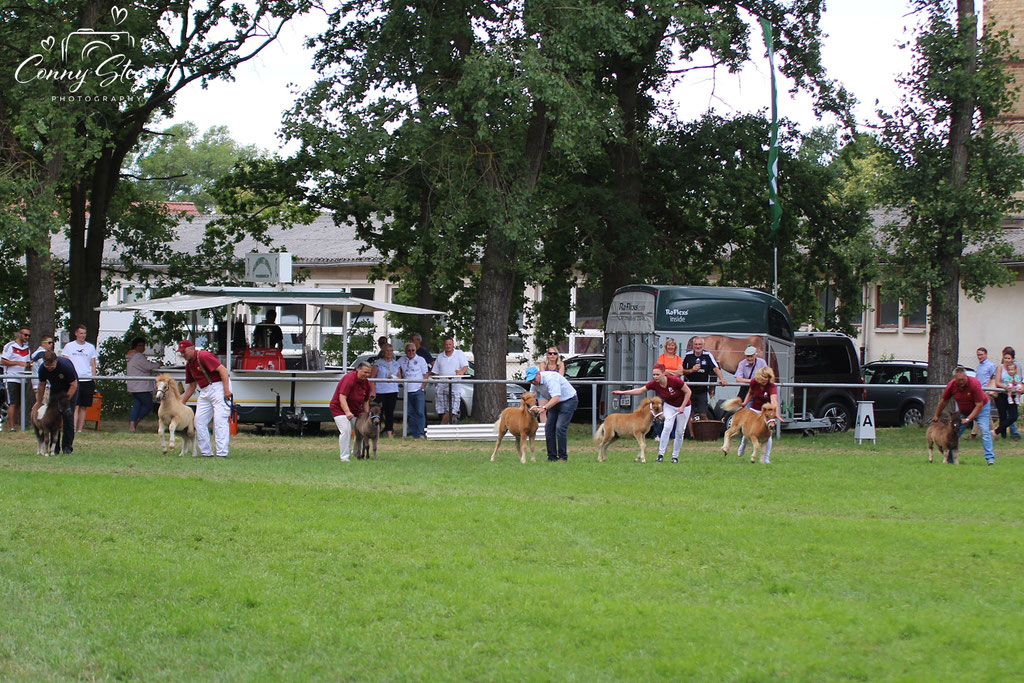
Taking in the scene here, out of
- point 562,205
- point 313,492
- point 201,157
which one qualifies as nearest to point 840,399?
point 562,205

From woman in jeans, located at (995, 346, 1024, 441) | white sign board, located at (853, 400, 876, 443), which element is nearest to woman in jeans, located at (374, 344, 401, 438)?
white sign board, located at (853, 400, 876, 443)

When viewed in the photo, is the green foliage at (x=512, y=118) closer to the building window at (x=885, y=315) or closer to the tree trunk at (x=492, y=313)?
the tree trunk at (x=492, y=313)

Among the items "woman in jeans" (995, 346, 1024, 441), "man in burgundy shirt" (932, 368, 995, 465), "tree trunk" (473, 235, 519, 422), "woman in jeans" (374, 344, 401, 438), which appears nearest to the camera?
"man in burgundy shirt" (932, 368, 995, 465)

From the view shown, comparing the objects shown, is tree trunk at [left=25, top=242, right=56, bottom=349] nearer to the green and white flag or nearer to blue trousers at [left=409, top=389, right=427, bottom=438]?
blue trousers at [left=409, top=389, right=427, bottom=438]

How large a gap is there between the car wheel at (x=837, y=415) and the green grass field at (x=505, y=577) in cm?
1096

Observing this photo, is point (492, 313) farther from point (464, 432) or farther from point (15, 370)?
point (15, 370)

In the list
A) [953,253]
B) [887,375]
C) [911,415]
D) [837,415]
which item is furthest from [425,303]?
[953,253]

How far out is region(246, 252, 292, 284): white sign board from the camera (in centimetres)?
2609

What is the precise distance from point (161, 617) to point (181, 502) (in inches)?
181

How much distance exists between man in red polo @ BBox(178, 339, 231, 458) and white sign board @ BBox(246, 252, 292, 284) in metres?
8.12

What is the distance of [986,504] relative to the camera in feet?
43.3

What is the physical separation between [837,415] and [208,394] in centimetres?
1382

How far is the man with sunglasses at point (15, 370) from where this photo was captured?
2281cm

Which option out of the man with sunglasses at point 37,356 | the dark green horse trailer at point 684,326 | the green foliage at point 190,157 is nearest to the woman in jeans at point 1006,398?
the dark green horse trailer at point 684,326
